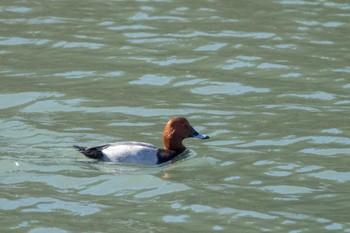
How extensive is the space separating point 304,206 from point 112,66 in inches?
242

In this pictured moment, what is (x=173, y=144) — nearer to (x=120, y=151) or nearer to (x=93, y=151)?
(x=120, y=151)

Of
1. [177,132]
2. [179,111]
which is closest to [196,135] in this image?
[177,132]

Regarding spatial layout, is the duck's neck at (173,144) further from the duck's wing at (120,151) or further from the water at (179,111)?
the duck's wing at (120,151)

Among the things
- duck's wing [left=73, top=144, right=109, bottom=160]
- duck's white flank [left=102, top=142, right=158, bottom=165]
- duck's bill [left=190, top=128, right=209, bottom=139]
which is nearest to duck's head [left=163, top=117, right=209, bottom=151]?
duck's bill [left=190, top=128, right=209, bottom=139]

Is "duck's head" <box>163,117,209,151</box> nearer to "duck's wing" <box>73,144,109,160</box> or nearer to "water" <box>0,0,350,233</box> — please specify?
"water" <box>0,0,350,233</box>

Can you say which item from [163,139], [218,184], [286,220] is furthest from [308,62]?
[286,220]

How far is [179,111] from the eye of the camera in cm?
1537

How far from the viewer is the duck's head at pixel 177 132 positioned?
14125mm

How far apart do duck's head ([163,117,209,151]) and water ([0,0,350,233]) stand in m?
0.21

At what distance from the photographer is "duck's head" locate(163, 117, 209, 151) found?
46.3ft

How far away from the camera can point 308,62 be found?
681 inches

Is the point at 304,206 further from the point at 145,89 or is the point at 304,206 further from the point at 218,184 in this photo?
the point at 145,89

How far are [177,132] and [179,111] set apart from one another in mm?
1238

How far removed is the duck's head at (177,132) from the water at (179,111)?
0.21 m
